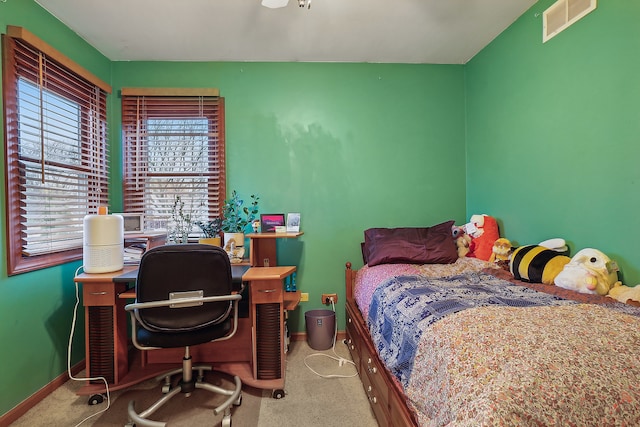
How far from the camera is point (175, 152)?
2.79 m

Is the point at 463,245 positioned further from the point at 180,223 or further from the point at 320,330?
the point at 180,223

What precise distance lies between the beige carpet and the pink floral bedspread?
0.80 metres

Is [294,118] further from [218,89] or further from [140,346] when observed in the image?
[140,346]

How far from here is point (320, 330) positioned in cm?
260

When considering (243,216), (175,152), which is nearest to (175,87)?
(175,152)

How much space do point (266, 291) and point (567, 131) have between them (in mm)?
2148

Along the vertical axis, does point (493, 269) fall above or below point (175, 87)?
below

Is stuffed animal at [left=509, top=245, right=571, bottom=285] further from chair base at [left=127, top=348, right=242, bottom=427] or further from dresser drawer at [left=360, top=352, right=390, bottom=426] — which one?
chair base at [left=127, top=348, right=242, bottom=427]

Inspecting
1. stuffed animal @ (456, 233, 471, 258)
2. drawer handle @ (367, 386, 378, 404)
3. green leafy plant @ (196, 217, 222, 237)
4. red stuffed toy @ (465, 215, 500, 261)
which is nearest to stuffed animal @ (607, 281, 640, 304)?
red stuffed toy @ (465, 215, 500, 261)

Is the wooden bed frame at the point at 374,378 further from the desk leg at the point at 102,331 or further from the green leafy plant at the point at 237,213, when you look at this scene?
the desk leg at the point at 102,331

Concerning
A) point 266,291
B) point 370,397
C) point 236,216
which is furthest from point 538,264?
point 236,216

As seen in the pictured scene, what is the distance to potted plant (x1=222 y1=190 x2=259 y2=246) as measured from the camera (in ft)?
8.15

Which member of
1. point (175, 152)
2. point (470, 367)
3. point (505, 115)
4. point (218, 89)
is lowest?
point (470, 367)

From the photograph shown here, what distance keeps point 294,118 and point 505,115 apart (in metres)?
1.78
